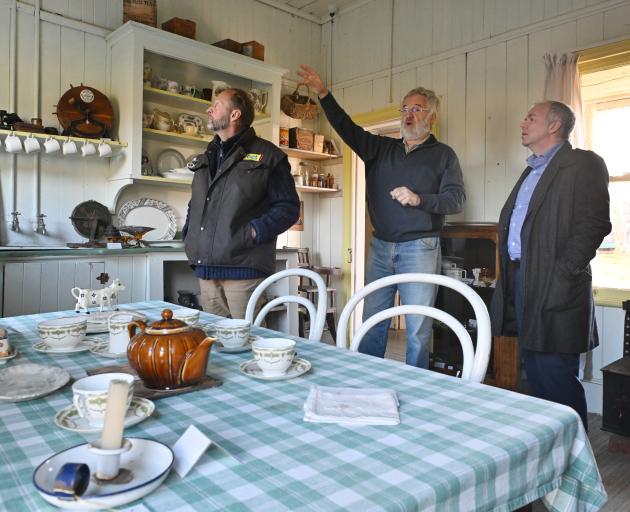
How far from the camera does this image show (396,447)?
27.3 inches

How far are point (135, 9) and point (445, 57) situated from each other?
219 cm

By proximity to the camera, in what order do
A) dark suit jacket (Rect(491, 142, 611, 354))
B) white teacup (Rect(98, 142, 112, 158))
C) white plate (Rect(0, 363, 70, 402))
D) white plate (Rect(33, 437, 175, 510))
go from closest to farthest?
white plate (Rect(33, 437, 175, 510)) < white plate (Rect(0, 363, 70, 402)) < dark suit jacket (Rect(491, 142, 611, 354)) < white teacup (Rect(98, 142, 112, 158))

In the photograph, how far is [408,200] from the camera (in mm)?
2182

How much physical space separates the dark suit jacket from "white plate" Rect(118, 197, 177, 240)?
8.45ft

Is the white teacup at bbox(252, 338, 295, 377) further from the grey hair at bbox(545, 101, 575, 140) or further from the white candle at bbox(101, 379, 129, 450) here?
the grey hair at bbox(545, 101, 575, 140)

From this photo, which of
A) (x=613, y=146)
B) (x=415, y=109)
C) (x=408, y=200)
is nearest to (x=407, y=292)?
(x=408, y=200)

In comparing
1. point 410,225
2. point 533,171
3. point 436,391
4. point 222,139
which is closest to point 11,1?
point 222,139

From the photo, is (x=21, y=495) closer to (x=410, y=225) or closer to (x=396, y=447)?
(x=396, y=447)

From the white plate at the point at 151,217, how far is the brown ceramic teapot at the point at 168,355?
2962 mm

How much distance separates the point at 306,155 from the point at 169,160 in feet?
4.11

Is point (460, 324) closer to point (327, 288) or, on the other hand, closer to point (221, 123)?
point (221, 123)

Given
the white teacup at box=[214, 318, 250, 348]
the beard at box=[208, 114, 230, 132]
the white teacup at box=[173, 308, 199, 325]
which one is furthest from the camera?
the beard at box=[208, 114, 230, 132]

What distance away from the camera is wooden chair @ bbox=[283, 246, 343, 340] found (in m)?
4.46

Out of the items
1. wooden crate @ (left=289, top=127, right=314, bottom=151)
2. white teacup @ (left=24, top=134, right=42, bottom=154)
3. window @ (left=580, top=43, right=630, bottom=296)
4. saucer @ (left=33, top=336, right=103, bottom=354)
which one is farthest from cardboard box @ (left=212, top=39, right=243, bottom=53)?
saucer @ (left=33, top=336, right=103, bottom=354)
